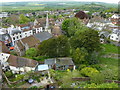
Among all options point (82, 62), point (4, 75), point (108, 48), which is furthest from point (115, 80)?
point (4, 75)

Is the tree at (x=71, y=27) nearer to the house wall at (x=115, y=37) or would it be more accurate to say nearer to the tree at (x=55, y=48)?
the house wall at (x=115, y=37)

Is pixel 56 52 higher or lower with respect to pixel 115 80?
higher

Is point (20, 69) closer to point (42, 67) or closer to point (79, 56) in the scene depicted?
point (42, 67)

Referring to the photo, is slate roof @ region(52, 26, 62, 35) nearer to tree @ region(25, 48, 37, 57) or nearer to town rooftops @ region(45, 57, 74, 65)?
tree @ region(25, 48, 37, 57)

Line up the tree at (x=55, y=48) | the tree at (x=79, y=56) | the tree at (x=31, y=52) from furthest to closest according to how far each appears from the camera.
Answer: the tree at (x=31, y=52) < the tree at (x=55, y=48) < the tree at (x=79, y=56)

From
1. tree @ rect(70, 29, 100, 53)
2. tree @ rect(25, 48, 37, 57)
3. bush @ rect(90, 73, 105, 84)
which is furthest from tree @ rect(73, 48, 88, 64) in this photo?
tree @ rect(25, 48, 37, 57)

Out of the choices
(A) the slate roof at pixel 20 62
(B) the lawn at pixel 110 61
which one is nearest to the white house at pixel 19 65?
(A) the slate roof at pixel 20 62

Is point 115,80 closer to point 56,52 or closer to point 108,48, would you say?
point 56,52

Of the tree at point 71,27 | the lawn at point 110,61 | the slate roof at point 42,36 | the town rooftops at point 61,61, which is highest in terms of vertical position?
the tree at point 71,27
